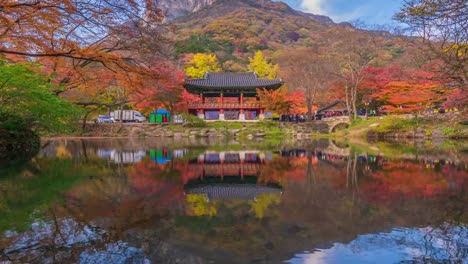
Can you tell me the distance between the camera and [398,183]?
8727 mm

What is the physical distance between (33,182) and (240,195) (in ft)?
17.4

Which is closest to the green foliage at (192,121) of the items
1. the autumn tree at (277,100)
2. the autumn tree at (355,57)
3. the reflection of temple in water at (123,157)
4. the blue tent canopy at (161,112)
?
the blue tent canopy at (161,112)

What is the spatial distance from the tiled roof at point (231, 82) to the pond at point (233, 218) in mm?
34627

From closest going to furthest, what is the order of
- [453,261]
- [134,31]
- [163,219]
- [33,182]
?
[453,261]
[163,219]
[33,182]
[134,31]

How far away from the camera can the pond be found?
412 centimetres

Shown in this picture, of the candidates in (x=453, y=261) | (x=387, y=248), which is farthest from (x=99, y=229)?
(x=453, y=261)

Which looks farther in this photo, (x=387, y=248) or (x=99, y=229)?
(x=99, y=229)

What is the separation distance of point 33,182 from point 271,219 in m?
6.46

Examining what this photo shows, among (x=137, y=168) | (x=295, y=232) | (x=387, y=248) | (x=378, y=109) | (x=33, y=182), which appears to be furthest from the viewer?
(x=378, y=109)

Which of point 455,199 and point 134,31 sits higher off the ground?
point 134,31

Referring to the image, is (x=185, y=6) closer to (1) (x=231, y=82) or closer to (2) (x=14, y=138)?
(1) (x=231, y=82)

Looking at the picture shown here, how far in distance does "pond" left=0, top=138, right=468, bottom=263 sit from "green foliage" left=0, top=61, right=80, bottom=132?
6.22 meters

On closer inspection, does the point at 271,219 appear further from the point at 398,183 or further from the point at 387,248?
the point at 398,183

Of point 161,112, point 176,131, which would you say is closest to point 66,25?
point 176,131
